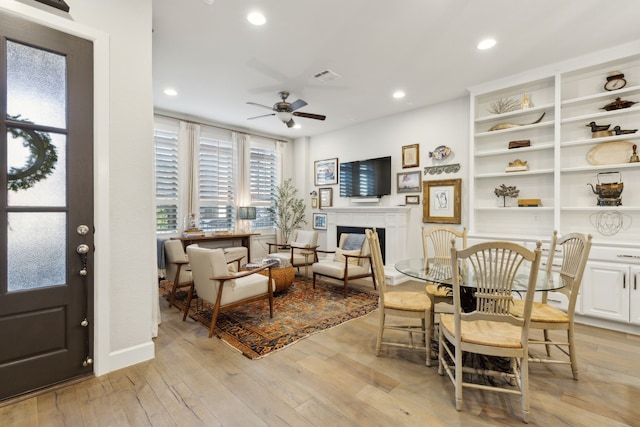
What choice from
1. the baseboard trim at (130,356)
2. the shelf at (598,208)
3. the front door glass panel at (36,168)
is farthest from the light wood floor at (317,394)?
the shelf at (598,208)

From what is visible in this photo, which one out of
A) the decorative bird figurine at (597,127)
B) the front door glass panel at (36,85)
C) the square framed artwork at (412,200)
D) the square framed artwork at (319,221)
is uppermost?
the decorative bird figurine at (597,127)

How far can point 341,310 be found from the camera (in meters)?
3.69

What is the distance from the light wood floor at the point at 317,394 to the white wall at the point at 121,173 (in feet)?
1.12

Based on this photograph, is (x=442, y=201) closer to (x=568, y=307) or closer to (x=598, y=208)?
(x=598, y=208)

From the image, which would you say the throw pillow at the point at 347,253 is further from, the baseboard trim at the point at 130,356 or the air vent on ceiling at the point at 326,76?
the baseboard trim at the point at 130,356

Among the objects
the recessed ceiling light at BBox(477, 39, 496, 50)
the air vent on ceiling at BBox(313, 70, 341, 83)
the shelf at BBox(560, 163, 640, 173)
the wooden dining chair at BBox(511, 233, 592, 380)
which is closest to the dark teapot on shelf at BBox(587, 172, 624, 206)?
the shelf at BBox(560, 163, 640, 173)

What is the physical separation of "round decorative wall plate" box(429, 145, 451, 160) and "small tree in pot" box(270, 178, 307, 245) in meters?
3.37

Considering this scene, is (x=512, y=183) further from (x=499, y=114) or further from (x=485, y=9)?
(x=485, y=9)

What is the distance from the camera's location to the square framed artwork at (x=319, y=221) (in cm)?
704

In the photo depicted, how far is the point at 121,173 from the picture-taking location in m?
2.29

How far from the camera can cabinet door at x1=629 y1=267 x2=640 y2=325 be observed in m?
3.02

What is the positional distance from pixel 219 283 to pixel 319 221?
171 inches

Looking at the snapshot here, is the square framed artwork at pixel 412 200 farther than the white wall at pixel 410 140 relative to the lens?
Yes

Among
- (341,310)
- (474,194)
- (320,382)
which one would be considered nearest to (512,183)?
(474,194)
